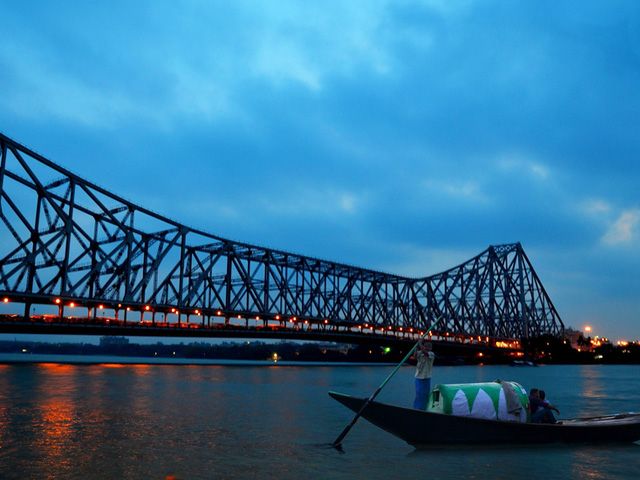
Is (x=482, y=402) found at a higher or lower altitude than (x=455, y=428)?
higher

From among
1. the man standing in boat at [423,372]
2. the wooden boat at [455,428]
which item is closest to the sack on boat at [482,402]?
the man standing in boat at [423,372]

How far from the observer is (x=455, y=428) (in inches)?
703

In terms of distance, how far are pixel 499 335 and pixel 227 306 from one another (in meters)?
92.7

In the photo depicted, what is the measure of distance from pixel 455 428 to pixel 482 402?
4.09 feet

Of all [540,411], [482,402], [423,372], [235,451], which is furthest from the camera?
[540,411]

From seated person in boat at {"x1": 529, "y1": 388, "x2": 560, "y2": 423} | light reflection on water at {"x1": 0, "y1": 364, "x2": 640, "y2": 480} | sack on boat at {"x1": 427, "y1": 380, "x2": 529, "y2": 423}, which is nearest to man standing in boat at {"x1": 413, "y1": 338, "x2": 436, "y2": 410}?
sack on boat at {"x1": 427, "y1": 380, "x2": 529, "y2": 423}

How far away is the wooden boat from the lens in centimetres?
1742

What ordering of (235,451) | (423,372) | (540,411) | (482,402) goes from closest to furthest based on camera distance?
(235,451) < (482,402) < (423,372) < (540,411)

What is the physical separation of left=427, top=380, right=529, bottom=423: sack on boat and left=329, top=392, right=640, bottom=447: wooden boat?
421 mm

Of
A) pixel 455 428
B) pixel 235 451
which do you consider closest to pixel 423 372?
pixel 455 428

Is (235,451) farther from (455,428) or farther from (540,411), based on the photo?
(540,411)

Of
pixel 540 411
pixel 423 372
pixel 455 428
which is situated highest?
pixel 423 372

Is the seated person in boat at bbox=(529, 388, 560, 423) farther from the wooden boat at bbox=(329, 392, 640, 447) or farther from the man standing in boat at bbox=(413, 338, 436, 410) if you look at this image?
the man standing in boat at bbox=(413, 338, 436, 410)

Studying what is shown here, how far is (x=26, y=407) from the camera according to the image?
28.3m
